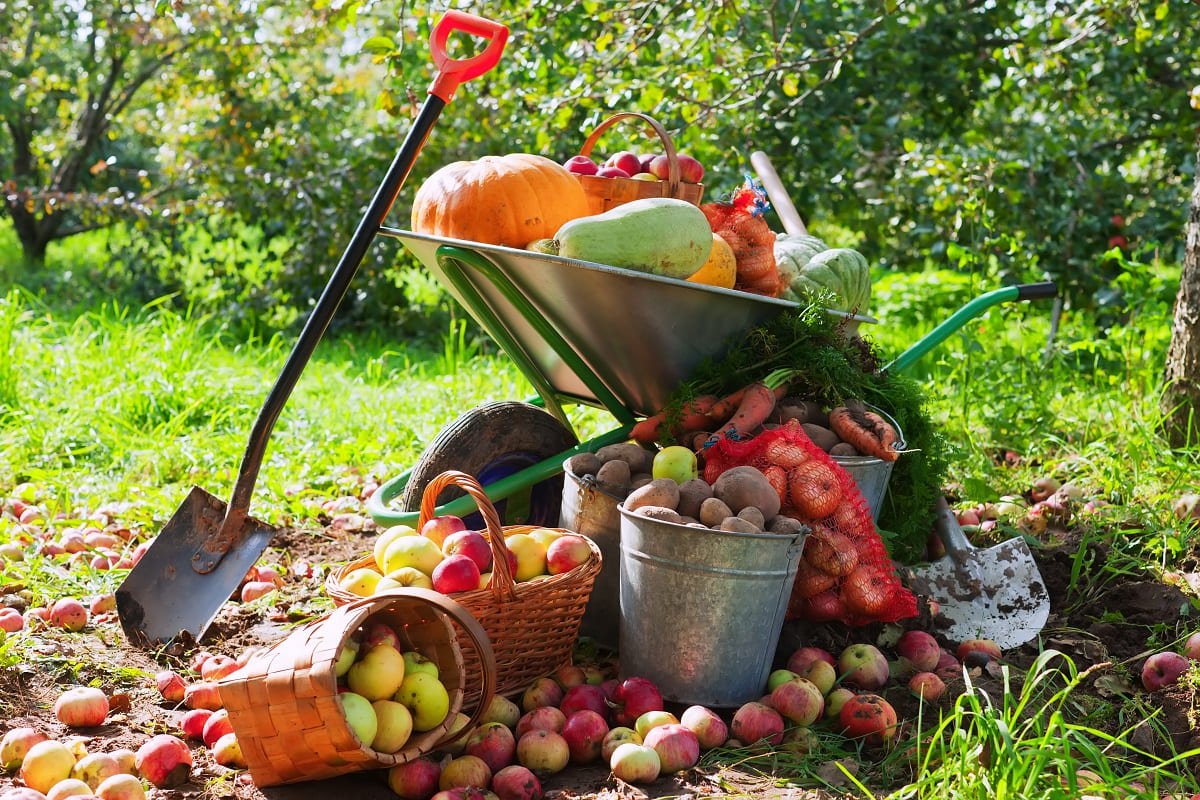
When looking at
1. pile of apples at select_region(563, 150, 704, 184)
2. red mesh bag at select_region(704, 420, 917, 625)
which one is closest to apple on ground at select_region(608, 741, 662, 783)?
red mesh bag at select_region(704, 420, 917, 625)

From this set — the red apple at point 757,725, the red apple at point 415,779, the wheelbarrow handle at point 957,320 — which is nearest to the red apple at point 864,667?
the red apple at point 757,725

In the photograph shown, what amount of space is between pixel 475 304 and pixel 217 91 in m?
4.91

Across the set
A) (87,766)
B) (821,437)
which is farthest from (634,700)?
(87,766)

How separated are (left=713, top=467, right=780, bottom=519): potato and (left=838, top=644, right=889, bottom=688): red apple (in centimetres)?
40

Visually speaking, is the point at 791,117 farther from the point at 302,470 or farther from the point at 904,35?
the point at 302,470

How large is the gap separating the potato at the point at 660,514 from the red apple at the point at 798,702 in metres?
0.44

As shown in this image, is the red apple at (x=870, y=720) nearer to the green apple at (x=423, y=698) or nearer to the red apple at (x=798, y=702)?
the red apple at (x=798, y=702)

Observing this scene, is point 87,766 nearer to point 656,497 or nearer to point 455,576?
point 455,576

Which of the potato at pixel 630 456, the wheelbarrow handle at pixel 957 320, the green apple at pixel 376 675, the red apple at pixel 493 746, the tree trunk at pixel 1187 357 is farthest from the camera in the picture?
the tree trunk at pixel 1187 357

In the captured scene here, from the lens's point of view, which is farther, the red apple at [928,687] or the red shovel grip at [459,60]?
the red shovel grip at [459,60]

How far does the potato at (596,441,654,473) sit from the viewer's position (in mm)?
2832

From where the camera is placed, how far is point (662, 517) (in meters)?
2.36

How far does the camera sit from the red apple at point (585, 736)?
221 cm

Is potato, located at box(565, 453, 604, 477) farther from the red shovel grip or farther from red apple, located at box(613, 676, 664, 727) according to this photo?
the red shovel grip
